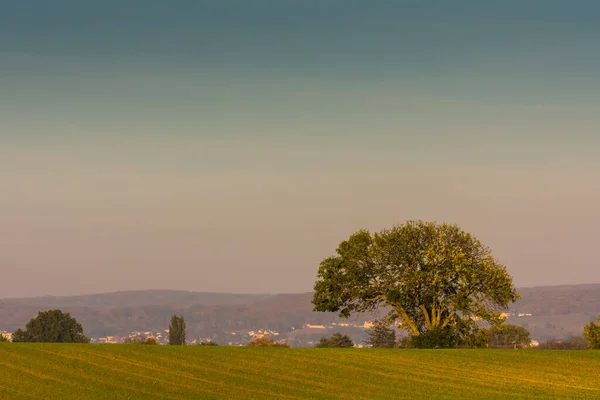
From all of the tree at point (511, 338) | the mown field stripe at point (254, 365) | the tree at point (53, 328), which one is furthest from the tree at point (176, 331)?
the mown field stripe at point (254, 365)

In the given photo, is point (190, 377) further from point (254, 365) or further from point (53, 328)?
point (53, 328)

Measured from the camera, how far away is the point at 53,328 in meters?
130

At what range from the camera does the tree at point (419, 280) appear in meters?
80.2

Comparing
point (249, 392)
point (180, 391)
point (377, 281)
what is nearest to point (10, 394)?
point (180, 391)

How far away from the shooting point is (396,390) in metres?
44.2

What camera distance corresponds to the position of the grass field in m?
40.8

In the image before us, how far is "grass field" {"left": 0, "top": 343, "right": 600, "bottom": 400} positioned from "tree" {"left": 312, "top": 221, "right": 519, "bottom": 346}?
19069 mm

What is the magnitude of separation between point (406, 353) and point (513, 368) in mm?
8980

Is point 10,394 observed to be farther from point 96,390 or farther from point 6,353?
point 6,353

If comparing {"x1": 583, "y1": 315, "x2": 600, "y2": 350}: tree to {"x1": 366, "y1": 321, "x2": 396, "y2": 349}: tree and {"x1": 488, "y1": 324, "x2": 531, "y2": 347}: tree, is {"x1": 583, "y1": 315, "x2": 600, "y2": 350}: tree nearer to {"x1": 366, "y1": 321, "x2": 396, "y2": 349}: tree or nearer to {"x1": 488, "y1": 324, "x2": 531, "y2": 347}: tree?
{"x1": 366, "y1": 321, "x2": 396, "y2": 349}: tree

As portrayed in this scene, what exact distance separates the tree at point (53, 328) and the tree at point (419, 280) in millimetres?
59502

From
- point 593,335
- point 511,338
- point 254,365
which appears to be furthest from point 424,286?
point 511,338

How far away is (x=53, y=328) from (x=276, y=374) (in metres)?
91.7

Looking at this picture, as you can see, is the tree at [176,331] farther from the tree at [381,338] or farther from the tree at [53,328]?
the tree at [381,338]
